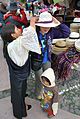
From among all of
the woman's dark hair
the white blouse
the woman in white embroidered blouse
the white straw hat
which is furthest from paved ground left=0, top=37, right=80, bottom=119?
the white straw hat

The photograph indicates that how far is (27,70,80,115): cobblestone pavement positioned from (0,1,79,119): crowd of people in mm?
296

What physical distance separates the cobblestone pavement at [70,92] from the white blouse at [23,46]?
1.08m

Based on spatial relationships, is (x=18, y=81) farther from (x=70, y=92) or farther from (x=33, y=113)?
(x=70, y=92)

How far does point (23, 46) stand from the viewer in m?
2.52

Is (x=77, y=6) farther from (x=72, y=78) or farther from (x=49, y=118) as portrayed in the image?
(x=72, y=78)

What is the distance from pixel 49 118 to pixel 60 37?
1.37 m

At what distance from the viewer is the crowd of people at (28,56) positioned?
2.53 metres

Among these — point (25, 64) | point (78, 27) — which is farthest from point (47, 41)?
point (78, 27)

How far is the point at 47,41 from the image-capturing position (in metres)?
2.96

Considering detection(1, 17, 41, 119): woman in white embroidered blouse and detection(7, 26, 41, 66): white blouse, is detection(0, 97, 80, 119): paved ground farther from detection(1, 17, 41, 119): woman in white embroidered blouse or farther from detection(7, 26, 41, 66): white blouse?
detection(7, 26, 41, 66): white blouse

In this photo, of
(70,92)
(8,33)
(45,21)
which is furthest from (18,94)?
(70,92)

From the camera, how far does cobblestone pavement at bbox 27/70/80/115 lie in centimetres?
327

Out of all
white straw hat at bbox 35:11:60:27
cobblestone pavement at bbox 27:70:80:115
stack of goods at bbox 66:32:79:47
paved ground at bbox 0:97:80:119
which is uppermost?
white straw hat at bbox 35:11:60:27

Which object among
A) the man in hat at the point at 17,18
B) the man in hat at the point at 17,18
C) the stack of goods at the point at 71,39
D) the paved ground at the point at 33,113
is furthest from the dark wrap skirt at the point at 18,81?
the stack of goods at the point at 71,39
